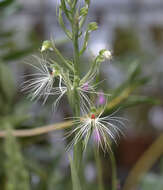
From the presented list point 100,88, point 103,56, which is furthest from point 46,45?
point 100,88

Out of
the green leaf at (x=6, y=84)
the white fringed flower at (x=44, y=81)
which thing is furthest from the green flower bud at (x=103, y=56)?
the green leaf at (x=6, y=84)

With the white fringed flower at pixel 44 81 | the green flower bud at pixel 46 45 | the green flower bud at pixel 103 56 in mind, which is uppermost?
the green flower bud at pixel 46 45

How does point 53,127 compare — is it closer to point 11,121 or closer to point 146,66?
point 11,121

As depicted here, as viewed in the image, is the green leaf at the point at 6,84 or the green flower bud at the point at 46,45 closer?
the green flower bud at the point at 46,45

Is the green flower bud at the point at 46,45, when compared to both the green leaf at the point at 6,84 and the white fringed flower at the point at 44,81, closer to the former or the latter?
the white fringed flower at the point at 44,81

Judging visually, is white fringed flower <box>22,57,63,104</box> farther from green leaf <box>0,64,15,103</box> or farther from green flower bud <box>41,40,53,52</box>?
green leaf <box>0,64,15,103</box>

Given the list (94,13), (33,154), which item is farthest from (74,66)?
(94,13)

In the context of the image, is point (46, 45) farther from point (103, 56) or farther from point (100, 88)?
point (100, 88)

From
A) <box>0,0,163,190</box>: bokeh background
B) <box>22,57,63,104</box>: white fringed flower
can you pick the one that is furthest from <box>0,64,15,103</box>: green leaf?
<box>22,57,63,104</box>: white fringed flower

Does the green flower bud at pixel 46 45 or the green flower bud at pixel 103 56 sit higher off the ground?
the green flower bud at pixel 46 45
